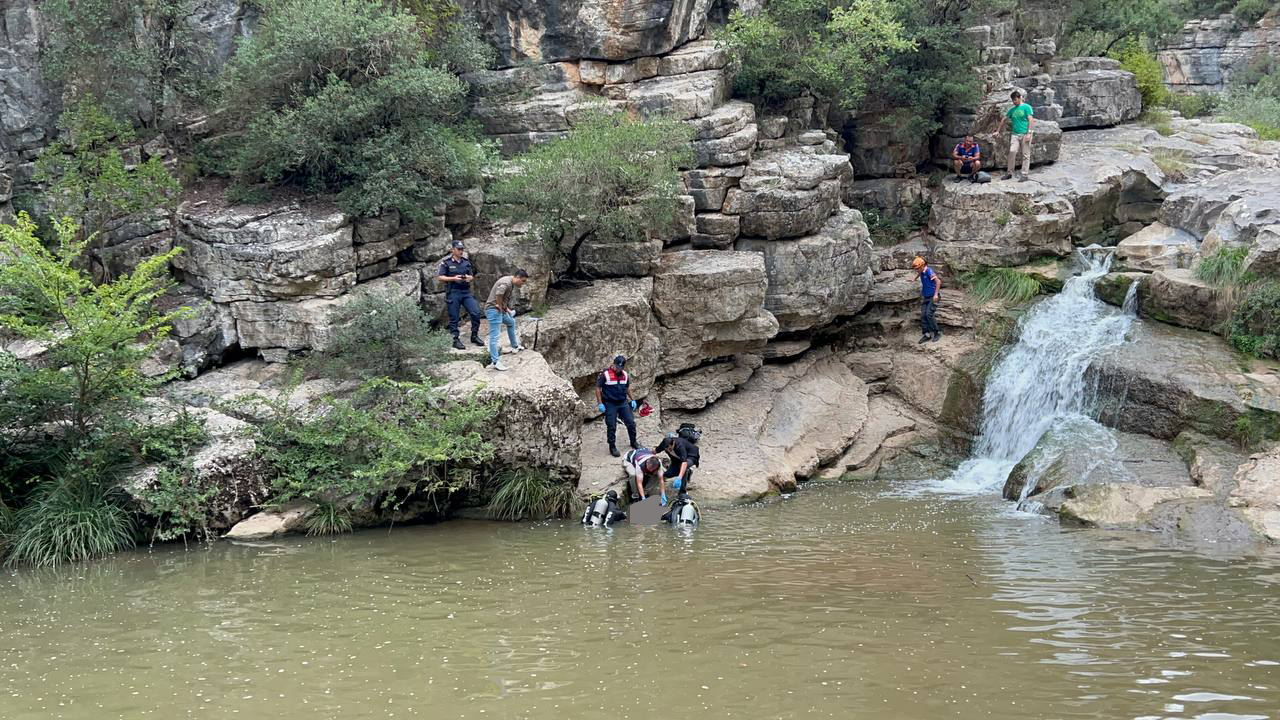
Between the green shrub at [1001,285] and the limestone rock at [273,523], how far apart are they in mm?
13891

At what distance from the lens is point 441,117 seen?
2152 cm

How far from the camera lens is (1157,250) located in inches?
845

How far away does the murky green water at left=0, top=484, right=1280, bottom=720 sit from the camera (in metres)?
9.12

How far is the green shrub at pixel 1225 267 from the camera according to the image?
1961 cm

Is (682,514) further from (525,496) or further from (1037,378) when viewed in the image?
(1037,378)

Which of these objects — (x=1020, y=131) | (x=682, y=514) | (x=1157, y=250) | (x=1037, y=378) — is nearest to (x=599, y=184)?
(x=682, y=514)

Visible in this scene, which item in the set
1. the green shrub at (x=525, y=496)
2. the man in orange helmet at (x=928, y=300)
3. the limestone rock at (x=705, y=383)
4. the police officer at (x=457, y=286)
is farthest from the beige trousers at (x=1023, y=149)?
the green shrub at (x=525, y=496)

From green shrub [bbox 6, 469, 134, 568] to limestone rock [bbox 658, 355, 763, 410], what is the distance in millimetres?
9611

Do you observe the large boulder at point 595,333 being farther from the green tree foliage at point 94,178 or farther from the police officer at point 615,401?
the green tree foliage at point 94,178

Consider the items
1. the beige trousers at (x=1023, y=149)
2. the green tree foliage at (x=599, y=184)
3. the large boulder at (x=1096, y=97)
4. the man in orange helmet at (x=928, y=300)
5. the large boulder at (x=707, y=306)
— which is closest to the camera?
the green tree foliage at (x=599, y=184)

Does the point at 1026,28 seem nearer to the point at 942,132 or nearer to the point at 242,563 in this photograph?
the point at 942,132

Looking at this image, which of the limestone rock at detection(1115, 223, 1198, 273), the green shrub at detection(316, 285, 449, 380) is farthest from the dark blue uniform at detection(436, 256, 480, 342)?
the limestone rock at detection(1115, 223, 1198, 273)

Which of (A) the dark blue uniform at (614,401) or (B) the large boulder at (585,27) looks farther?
(B) the large boulder at (585,27)

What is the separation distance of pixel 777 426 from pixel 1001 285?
579 centimetres
